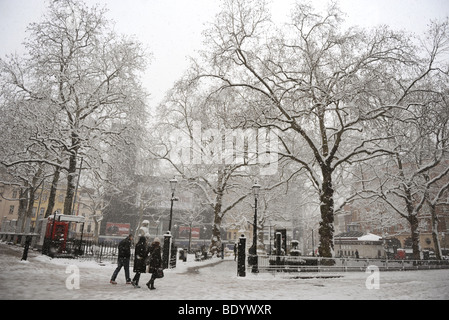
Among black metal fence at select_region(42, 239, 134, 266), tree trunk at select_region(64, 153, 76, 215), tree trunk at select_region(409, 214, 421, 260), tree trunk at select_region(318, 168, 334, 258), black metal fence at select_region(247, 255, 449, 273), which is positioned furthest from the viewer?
tree trunk at select_region(409, 214, 421, 260)

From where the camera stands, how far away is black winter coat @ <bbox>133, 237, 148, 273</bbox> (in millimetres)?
8391

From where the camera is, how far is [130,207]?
185 feet

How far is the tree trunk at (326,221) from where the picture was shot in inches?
624

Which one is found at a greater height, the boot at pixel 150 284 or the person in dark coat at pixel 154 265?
the person in dark coat at pixel 154 265

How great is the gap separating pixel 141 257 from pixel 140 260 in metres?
0.10

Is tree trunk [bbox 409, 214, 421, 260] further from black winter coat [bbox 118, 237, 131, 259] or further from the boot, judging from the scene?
black winter coat [bbox 118, 237, 131, 259]

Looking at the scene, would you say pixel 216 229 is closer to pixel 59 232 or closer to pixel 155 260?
pixel 59 232

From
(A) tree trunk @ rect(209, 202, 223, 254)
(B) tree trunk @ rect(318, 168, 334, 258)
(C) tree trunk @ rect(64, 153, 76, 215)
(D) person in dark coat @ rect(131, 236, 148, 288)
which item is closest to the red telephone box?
(C) tree trunk @ rect(64, 153, 76, 215)

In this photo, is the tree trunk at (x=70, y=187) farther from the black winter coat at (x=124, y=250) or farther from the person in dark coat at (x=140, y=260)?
the person in dark coat at (x=140, y=260)

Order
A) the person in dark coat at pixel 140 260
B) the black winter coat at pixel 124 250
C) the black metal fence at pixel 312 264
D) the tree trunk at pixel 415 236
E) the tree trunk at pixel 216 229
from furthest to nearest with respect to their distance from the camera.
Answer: the tree trunk at pixel 216 229 → the tree trunk at pixel 415 236 → the black metal fence at pixel 312 264 → the black winter coat at pixel 124 250 → the person in dark coat at pixel 140 260

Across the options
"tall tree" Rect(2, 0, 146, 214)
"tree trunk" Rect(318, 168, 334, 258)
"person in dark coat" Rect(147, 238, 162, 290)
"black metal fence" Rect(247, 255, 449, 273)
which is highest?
"tall tree" Rect(2, 0, 146, 214)

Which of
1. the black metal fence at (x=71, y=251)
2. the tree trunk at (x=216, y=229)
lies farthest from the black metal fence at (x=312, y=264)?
the tree trunk at (x=216, y=229)
